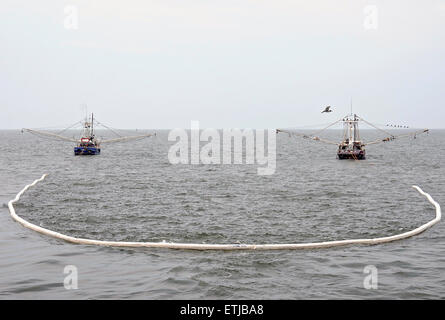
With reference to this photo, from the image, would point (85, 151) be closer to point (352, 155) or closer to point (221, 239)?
point (352, 155)

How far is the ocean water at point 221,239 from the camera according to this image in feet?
63.4

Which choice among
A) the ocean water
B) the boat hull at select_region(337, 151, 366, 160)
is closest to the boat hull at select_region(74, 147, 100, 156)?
the ocean water

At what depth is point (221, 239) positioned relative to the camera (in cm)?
2712

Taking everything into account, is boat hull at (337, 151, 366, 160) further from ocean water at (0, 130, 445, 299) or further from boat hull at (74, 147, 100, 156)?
boat hull at (74, 147, 100, 156)

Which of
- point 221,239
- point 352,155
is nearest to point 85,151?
point 352,155

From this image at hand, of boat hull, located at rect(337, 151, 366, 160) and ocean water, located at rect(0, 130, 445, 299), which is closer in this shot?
ocean water, located at rect(0, 130, 445, 299)

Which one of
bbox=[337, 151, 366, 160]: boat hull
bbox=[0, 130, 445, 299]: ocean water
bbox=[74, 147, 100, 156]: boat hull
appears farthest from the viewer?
bbox=[74, 147, 100, 156]: boat hull

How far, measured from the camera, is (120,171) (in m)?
71.9

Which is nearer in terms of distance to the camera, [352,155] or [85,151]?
[352,155]

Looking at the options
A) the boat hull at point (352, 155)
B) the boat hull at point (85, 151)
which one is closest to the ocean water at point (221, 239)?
the boat hull at point (352, 155)

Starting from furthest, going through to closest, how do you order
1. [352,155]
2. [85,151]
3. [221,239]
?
[85,151] < [352,155] < [221,239]

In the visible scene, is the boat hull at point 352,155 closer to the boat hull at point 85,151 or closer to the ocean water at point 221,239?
the ocean water at point 221,239

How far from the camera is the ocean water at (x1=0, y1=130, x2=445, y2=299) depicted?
19328 mm

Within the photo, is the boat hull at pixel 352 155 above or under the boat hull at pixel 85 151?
under
